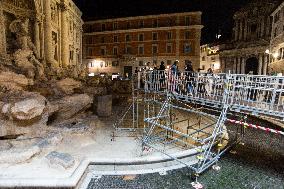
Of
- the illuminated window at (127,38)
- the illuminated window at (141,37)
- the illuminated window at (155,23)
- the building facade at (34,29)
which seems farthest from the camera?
the illuminated window at (127,38)

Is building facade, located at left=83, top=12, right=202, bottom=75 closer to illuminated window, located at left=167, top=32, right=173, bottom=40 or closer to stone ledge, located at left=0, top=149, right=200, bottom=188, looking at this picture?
illuminated window, located at left=167, top=32, right=173, bottom=40

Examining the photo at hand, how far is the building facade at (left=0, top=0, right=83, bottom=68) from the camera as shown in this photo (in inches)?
826

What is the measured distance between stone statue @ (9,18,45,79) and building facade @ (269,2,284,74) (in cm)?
3148

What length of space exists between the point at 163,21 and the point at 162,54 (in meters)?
7.75

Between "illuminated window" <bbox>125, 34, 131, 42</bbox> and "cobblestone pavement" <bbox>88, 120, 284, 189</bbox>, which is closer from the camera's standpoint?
"cobblestone pavement" <bbox>88, 120, 284, 189</bbox>

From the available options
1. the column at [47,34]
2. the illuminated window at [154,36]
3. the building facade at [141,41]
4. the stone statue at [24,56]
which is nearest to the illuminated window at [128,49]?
the building facade at [141,41]

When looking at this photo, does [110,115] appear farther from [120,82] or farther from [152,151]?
[120,82]

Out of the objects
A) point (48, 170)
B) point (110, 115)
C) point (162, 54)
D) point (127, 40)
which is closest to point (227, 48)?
point (162, 54)

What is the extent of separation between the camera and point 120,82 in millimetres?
30250

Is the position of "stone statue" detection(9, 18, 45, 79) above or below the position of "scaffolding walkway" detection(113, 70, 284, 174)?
above

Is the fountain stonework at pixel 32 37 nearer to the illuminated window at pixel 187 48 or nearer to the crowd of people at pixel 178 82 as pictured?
the crowd of people at pixel 178 82

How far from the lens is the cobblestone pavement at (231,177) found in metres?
7.10

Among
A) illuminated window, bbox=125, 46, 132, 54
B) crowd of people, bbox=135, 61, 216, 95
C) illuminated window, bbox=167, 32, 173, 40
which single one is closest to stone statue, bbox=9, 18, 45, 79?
crowd of people, bbox=135, 61, 216, 95

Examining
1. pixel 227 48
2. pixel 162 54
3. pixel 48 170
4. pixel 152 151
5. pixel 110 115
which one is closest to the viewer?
pixel 48 170
